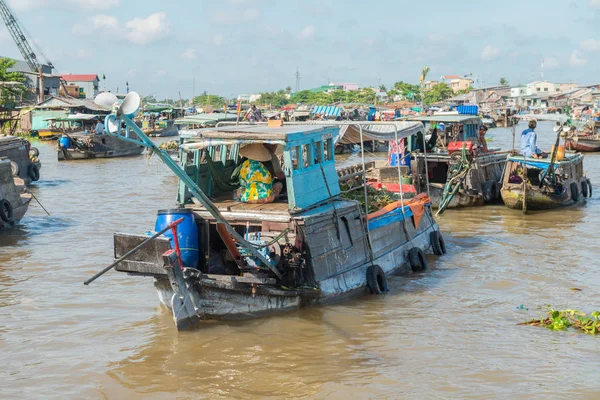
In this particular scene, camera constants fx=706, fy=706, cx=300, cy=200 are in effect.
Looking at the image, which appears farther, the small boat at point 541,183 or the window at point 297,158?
the small boat at point 541,183

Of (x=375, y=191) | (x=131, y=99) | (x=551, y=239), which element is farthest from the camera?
(x=551, y=239)

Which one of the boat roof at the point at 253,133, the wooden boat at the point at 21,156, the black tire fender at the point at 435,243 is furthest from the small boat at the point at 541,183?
the wooden boat at the point at 21,156

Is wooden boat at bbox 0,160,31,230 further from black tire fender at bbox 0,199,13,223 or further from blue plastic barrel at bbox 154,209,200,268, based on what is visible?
blue plastic barrel at bbox 154,209,200,268

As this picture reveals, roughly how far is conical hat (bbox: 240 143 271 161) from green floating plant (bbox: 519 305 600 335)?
3.60 meters

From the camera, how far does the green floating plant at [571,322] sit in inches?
307

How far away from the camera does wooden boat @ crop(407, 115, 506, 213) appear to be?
15.6m

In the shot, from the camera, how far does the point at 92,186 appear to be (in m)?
20.9

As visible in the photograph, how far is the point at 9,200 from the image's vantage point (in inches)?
527

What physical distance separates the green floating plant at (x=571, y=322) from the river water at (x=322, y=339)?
0.49ft

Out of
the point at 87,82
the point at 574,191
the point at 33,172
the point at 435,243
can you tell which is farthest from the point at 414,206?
the point at 87,82

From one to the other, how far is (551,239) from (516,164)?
10.0 ft

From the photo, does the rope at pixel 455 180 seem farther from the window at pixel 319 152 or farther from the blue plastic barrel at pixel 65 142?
the blue plastic barrel at pixel 65 142

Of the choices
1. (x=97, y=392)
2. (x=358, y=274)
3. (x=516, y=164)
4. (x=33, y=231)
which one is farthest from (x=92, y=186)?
(x=97, y=392)

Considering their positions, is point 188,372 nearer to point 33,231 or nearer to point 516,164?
point 33,231
